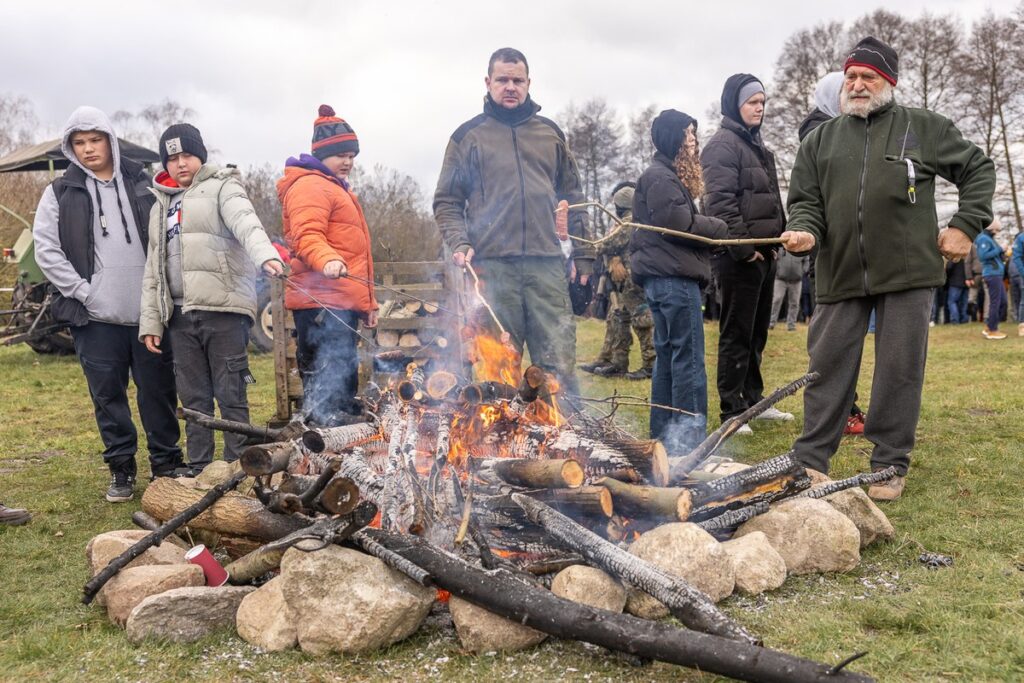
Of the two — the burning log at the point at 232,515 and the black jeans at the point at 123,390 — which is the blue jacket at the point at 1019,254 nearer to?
the black jeans at the point at 123,390

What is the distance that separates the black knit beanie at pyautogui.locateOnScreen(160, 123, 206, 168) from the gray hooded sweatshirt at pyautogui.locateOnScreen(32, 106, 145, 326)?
326 millimetres

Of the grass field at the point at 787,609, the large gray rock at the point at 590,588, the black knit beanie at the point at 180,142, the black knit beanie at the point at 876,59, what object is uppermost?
the black knit beanie at the point at 876,59

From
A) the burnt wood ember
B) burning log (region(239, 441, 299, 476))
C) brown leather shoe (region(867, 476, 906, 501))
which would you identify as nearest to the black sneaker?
burning log (region(239, 441, 299, 476))

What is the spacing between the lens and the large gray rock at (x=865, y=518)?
364cm

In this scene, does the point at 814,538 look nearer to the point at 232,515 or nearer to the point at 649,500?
the point at 649,500

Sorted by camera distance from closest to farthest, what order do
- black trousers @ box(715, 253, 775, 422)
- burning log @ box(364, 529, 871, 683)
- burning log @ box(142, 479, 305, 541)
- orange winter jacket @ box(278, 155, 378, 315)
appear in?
burning log @ box(364, 529, 871, 683), burning log @ box(142, 479, 305, 541), orange winter jacket @ box(278, 155, 378, 315), black trousers @ box(715, 253, 775, 422)

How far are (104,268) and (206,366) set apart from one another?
2.77 ft

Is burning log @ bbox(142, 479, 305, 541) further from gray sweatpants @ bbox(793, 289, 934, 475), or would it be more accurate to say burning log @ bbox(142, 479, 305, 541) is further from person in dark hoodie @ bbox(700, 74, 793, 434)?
person in dark hoodie @ bbox(700, 74, 793, 434)

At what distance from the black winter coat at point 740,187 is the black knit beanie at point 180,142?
325 cm

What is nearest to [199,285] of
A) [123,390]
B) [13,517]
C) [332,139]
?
[123,390]

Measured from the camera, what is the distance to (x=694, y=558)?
10.4 feet

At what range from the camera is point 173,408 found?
5410 mm

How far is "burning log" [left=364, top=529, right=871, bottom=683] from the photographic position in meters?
2.34

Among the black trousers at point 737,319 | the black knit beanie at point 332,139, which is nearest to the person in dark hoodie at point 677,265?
the black trousers at point 737,319
